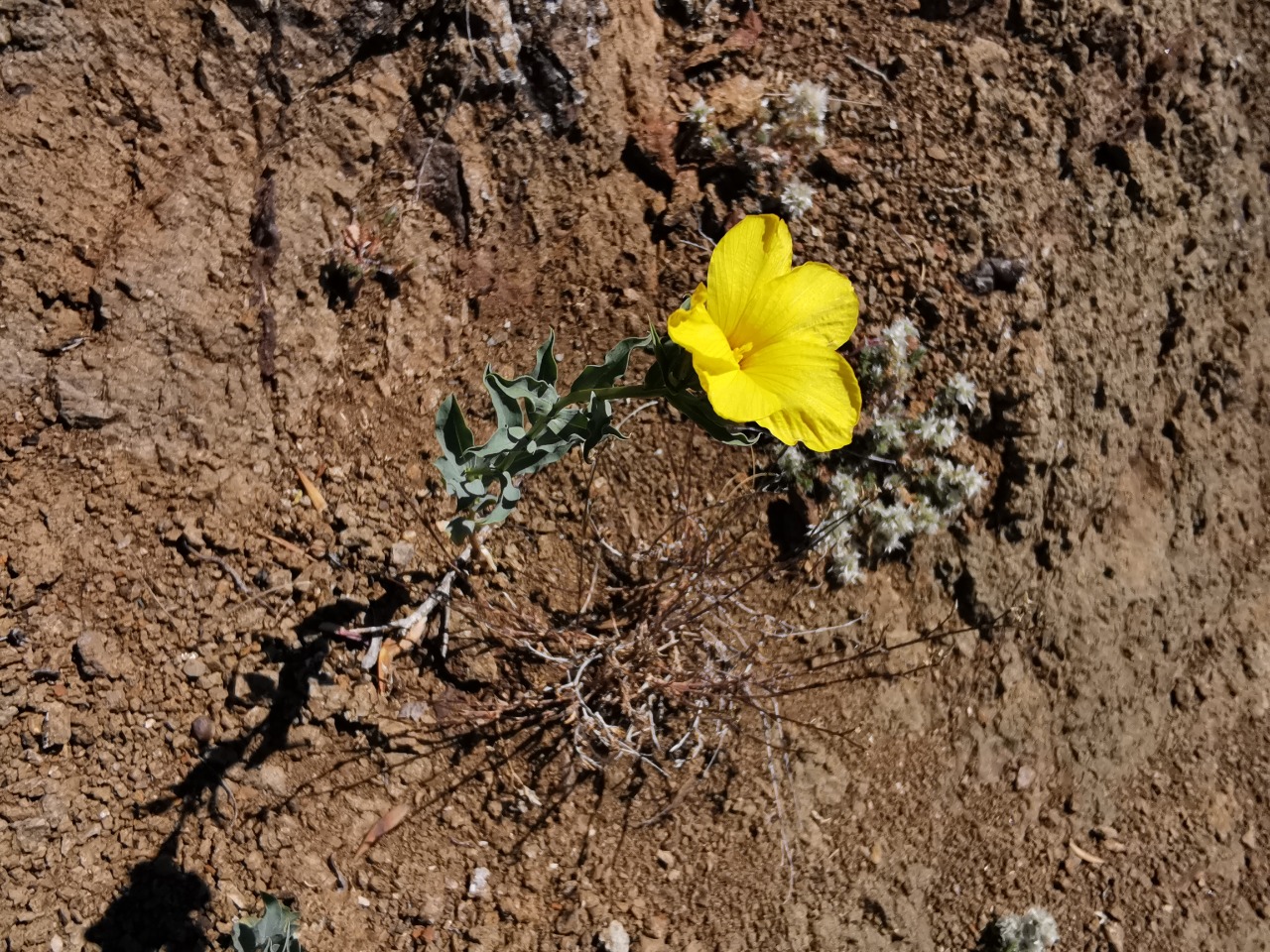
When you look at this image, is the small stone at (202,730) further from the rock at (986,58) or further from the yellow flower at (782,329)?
the rock at (986,58)

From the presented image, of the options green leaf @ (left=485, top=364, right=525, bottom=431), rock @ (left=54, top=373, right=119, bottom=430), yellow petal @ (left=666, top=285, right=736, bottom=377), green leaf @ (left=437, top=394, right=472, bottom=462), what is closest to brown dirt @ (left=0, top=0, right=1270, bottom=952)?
rock @ (left=54, top=373, right=119, bottom=430)

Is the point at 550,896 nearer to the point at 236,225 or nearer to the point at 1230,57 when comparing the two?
the point at 236,225

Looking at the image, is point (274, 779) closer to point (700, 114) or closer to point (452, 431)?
point (452, 431)

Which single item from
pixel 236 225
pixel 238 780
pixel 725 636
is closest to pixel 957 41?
pixel 725 636

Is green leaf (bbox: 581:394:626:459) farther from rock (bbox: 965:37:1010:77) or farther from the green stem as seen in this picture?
rock (bbox: 965:37:1010:77)

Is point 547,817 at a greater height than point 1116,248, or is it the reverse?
point 1116,248
